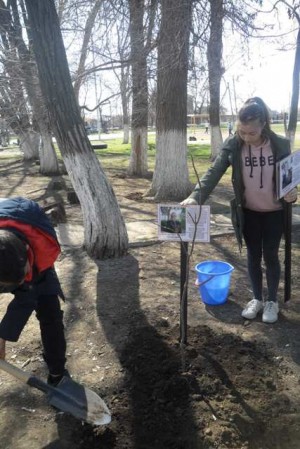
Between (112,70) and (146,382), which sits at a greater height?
(112,70)

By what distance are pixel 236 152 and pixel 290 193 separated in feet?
1.54

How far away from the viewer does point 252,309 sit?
3426 mm

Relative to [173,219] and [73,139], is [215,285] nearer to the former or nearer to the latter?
[173,219]

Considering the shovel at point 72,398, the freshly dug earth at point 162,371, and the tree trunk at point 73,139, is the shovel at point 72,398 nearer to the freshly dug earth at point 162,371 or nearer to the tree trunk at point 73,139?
the freshly dug earth at point 162,371

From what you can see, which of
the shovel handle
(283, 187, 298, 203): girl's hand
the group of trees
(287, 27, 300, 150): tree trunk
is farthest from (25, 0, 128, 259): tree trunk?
(287, 27, 300, 150): tree trunk

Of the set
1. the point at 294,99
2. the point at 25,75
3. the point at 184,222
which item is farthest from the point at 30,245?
the point at 294,99

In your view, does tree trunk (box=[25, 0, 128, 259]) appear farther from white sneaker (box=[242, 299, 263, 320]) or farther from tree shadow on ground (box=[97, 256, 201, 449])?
white sneaker (box=[242, 299, 263, 320])

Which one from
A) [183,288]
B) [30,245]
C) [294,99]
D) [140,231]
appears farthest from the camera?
[294,99]

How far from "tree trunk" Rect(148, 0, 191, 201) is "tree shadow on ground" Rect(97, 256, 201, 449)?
4.87m

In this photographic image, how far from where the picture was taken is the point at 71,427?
92.7 inches

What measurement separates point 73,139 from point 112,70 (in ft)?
14.8

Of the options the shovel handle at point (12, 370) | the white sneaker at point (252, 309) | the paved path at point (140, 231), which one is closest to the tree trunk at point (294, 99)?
the paved path at point (140, 231)

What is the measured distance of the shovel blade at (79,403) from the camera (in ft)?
7.38

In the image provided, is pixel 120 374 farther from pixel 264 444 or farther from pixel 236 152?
pixel 236 152
